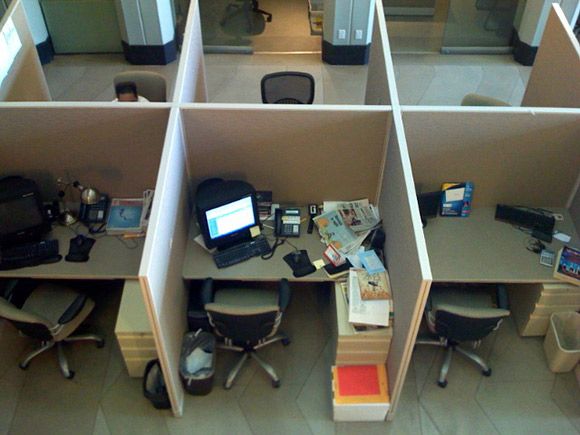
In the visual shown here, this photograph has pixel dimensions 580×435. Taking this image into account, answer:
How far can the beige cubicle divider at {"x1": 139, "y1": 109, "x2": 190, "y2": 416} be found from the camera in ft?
7.99

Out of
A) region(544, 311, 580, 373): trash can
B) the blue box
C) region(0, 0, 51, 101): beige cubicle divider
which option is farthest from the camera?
region(0, 0, 51, 101): beige cubicle divider

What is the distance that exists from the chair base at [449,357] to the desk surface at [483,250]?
48 cm

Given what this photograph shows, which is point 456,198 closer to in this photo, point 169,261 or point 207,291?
point 207,291

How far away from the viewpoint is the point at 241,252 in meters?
3.17

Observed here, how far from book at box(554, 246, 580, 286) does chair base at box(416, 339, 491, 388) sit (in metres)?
0.67

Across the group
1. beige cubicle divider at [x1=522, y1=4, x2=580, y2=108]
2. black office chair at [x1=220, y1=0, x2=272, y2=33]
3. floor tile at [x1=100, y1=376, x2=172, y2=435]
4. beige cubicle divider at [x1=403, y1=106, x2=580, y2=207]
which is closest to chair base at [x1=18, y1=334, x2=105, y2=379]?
floor tile at [x1=100, y1=376, x2=172, y2=435]

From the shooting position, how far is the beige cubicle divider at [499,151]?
3109 mm

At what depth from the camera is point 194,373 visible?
3072mm

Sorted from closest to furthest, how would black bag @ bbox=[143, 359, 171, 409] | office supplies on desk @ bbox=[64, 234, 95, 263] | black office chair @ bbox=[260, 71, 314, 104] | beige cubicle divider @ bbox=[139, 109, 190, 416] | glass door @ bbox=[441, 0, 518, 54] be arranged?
beige cubicle divider @ bbox=[139, 109, 190, 416], black bag @ bbox=[143, 359, 171, 409], office supplies on desk @ bbox=[64, 234, 95, 263], black office chair @ bbox=[260, 71, 314, 104], glass door @ bbox=[441, 0, 518, 54]

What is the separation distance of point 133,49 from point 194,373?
154 inches

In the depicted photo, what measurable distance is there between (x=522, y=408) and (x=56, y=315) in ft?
8.92

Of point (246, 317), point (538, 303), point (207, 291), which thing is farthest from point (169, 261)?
point (538, 303)

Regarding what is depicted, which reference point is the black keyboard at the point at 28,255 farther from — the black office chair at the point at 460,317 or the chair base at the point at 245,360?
the black office chair at the point at 460,317

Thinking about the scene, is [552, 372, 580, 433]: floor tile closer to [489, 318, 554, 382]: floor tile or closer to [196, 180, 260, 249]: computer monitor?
[489, 318, 554, 382]: floor tile
